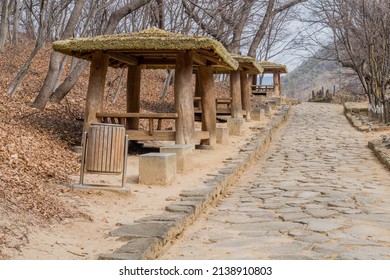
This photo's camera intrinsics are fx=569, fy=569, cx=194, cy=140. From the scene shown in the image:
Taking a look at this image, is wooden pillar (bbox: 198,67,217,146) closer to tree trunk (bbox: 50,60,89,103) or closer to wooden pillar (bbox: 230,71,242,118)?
tree trunk (bbox: 50,60,89,103)

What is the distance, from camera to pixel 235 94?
1881 centimetres

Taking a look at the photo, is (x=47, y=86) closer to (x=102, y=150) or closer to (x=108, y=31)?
(x=108, y=31)

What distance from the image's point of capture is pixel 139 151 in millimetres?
12117

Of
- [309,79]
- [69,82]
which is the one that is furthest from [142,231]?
[309,79]

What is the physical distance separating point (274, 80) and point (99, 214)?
89.3 feet

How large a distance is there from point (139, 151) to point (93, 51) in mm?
2376

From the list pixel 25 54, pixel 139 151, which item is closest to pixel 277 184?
pixel 139 151

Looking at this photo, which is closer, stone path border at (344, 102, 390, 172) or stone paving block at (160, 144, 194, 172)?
stone paving block at (160, 144, 194, 172)

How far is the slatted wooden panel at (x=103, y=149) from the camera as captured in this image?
710 cm

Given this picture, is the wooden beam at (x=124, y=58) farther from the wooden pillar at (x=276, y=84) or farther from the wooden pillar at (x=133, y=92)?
the wooden pillar at (x=276, y=84)

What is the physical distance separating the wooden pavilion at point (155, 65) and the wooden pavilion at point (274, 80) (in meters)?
16.9

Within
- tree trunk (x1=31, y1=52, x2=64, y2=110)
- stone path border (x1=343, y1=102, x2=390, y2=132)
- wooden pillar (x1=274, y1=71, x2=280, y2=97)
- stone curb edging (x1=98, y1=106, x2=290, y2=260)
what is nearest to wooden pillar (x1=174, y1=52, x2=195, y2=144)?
stone curb edging (x1=98, y1=106, x2=290, y2=260)

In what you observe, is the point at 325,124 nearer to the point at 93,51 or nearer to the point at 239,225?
the point at 93,51

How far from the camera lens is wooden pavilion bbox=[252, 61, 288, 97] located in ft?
97.9
